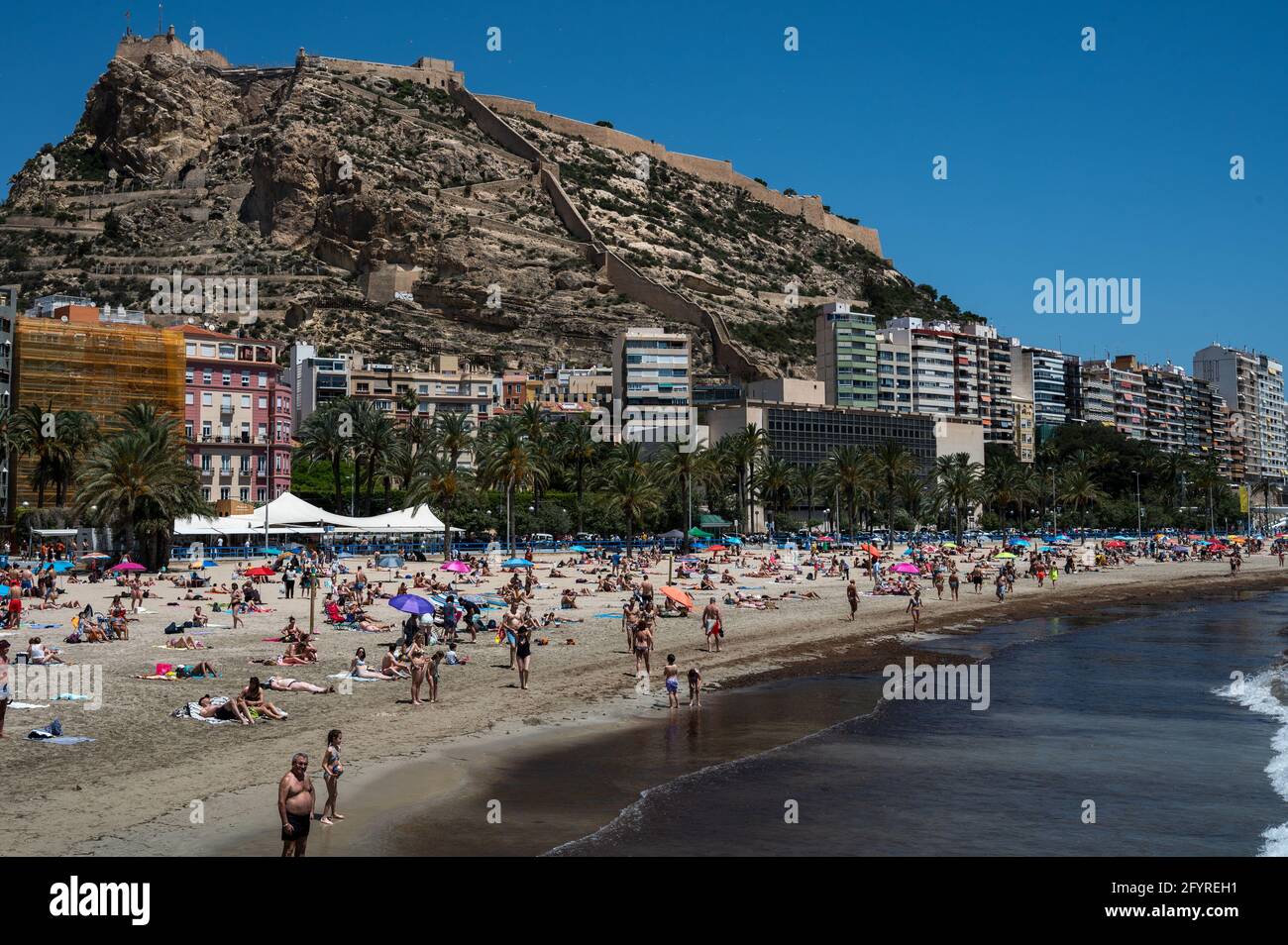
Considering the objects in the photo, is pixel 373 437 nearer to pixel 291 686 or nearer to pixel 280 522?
pixel 280 522

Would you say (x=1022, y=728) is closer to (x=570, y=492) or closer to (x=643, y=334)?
(x=570, y=492)

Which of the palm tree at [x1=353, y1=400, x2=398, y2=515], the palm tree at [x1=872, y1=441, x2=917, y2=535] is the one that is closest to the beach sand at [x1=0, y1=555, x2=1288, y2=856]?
the palm tree at [x1=353, y1=400, x2=398, y2=515]

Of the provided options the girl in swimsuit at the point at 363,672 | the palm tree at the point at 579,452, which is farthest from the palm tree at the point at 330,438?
the girl in swimsuit at the point at 363,672

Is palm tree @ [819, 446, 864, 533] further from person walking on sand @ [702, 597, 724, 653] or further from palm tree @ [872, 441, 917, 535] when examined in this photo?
person walking on sand @ [702, 597, 724, 653]

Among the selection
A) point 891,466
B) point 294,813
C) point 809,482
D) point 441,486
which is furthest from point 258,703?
point 809,482

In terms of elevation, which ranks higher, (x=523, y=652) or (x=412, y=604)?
(x=412, y=604)

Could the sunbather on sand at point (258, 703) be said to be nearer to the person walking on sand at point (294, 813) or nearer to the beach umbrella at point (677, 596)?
the person walking on sand at point (294, 813)
